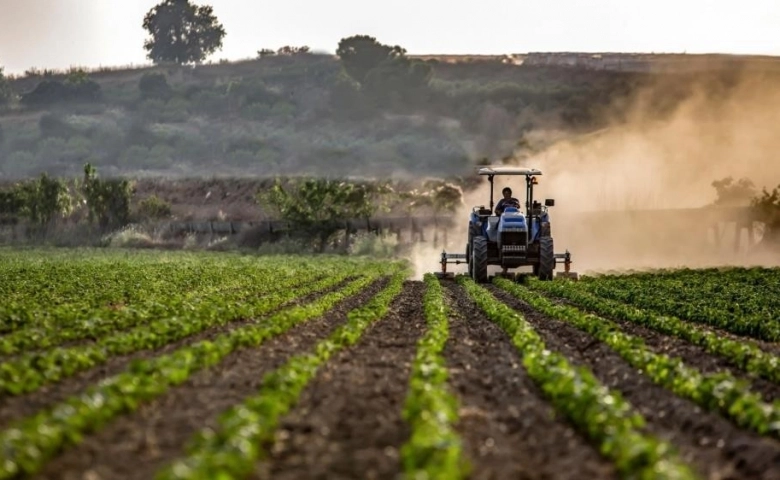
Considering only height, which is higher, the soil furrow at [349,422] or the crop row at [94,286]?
the soil furrow at [349,422]

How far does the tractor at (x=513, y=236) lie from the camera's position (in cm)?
3772

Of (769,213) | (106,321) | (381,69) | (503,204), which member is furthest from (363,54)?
(106,321)

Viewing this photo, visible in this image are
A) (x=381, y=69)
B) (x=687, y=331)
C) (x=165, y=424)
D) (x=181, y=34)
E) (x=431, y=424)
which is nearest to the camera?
(x=431, y=424)

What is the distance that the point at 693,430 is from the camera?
1398cm

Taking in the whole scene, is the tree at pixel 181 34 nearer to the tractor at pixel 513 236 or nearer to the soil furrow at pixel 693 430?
the tractor at pixel 513 236

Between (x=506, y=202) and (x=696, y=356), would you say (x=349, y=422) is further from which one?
(x=506, y=202)

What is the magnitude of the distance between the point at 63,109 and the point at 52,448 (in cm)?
14174

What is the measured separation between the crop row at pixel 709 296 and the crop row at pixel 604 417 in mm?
Result: 7098

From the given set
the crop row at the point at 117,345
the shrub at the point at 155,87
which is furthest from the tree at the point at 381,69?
the crop row at the point at 117,345

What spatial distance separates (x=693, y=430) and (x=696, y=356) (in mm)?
6864

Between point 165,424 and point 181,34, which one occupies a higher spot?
point 181,34

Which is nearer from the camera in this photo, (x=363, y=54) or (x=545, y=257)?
(x=545, y=257)

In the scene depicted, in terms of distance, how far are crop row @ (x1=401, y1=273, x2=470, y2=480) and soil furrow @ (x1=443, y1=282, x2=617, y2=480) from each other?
0.96 ft

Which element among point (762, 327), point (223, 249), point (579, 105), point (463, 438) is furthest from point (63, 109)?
point (463, 438)
